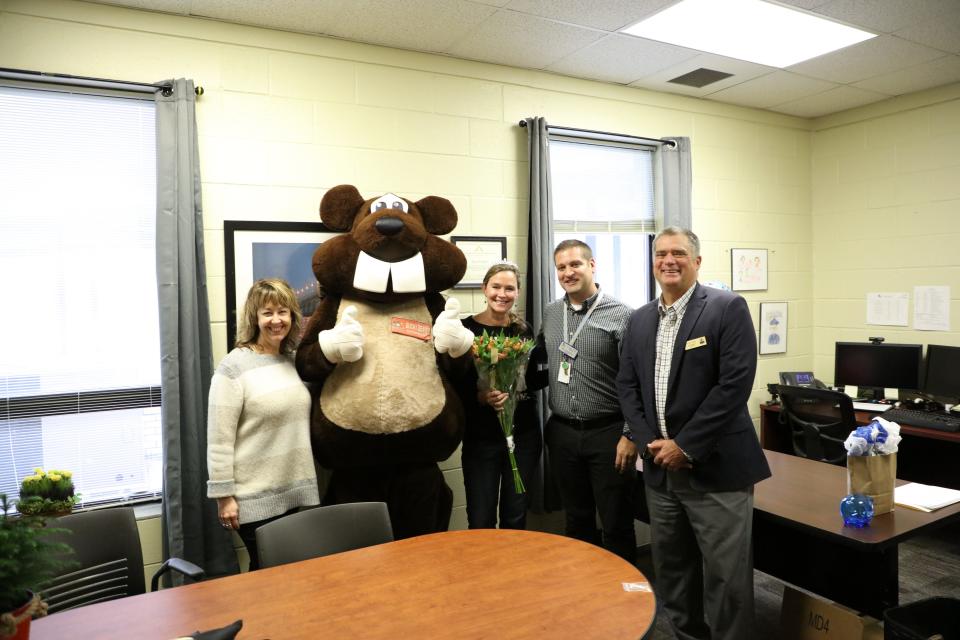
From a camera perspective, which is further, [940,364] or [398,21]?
[940,364]

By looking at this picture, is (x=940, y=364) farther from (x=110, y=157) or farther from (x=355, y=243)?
(x=110, y=157)

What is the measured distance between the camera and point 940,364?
424 cm

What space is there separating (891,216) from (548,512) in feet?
10.8

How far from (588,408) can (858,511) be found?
114cm

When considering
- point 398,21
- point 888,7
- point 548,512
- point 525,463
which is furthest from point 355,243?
point 888,7

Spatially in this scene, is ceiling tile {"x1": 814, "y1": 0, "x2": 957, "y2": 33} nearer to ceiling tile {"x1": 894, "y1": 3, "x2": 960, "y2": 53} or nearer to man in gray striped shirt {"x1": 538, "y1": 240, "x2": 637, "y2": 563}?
ceiling tile {"x1": 894, "y1": 3, "x2": 960, "y2": 53}

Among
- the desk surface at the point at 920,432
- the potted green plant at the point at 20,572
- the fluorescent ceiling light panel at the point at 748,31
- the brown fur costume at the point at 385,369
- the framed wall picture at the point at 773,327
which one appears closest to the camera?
the potted green plant at the point at 20,572

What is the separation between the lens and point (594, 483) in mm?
3039

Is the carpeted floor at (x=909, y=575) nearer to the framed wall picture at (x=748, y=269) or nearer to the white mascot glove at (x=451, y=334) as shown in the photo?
the white mascot glove at (x=451, y=334)

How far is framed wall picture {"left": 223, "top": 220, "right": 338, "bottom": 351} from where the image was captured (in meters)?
3.03

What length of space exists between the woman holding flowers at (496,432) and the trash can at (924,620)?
1.45 metres

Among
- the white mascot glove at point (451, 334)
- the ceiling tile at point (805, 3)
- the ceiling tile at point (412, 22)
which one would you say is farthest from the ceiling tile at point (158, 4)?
the ceiling tile at point (805, 3)

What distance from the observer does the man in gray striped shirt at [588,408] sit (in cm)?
298

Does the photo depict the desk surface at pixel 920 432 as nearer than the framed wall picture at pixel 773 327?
Yes
